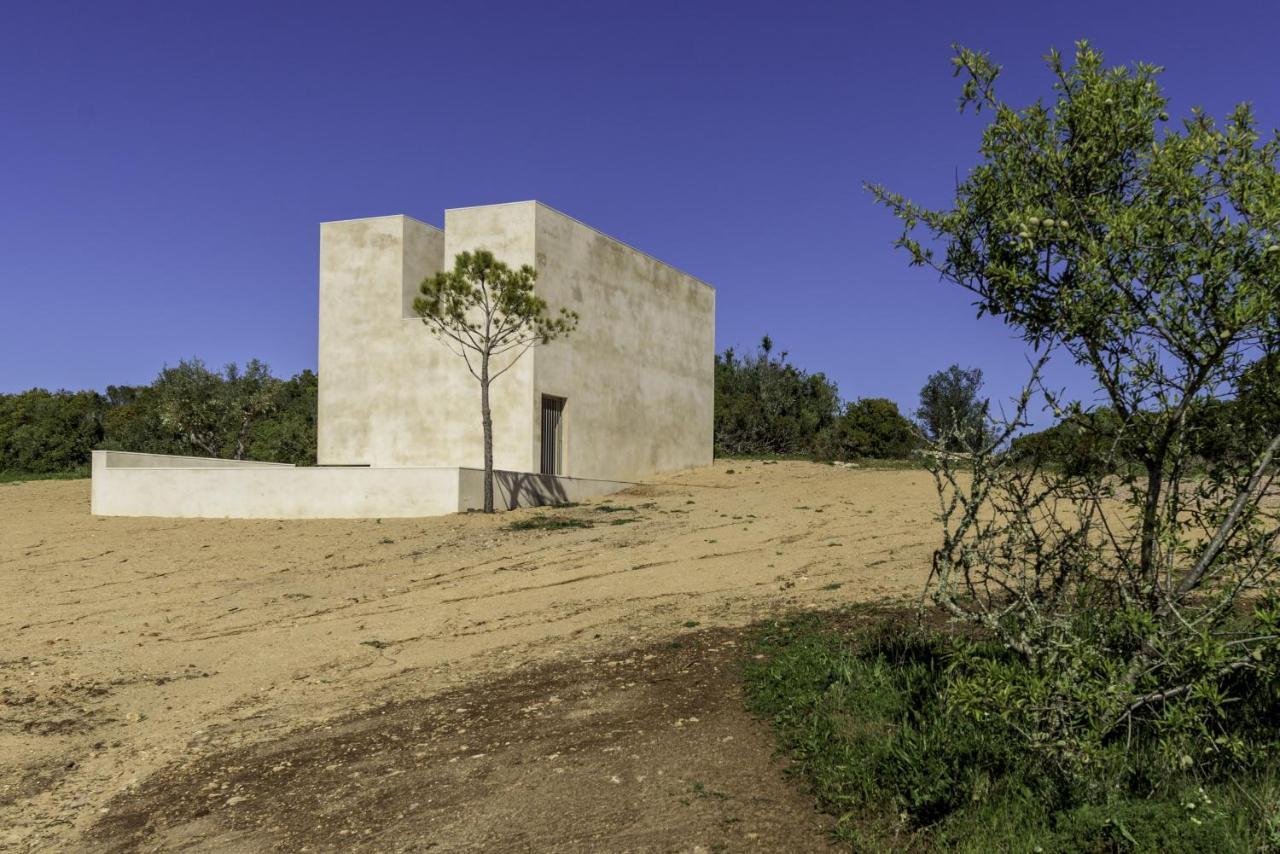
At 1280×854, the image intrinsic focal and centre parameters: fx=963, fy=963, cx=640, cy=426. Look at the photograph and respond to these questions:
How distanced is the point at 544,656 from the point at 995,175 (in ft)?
15.6

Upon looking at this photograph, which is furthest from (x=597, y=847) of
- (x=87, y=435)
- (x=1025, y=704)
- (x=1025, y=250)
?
(x=87, y=435)

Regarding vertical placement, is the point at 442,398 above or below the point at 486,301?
below

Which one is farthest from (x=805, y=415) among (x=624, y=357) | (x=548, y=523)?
(x=548, y=523)

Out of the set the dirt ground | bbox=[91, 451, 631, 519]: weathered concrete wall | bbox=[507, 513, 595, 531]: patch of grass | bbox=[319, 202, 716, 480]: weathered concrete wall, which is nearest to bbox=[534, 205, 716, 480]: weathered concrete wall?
bbox=[319, 202, 716, 480]: weathered concrete wall

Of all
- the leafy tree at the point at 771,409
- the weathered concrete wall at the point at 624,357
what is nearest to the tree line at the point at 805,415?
the leafy tree at the point at 771,409

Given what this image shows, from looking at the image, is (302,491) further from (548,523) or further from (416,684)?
(416,684)

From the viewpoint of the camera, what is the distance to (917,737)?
15.1 feet

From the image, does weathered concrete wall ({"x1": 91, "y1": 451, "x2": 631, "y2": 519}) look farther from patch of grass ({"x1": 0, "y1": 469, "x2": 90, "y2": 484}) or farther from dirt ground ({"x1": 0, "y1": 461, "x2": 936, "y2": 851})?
patch of grass ({"x1": 0, "y1": 469, "x2": 90, "y2": 484})

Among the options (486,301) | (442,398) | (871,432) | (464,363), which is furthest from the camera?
(871,432)

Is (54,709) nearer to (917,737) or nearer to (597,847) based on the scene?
(597,847)

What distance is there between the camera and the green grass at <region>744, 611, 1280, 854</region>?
12.0 feet

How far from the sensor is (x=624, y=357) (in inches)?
908

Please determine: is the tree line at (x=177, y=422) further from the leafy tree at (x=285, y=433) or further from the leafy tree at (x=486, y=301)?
the leafy tree at (x=486, y=301)

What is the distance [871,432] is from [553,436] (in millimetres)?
19503
